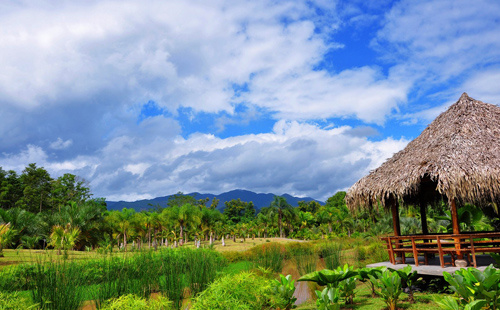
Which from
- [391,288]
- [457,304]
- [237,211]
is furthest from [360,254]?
[237,211]

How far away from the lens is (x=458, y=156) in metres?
7.25

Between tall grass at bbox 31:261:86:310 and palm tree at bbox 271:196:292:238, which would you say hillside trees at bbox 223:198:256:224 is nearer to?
palm tree at bbox 271:196:292:238

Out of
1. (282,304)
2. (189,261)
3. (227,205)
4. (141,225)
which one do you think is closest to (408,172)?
(282,304)

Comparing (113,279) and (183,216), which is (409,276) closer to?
(113,279)

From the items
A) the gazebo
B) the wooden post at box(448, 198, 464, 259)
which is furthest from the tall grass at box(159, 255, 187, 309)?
the wooden post at box(448, 198, 464, 259)

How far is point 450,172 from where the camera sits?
693 centimetres

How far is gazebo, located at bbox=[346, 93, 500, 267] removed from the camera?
682 cm

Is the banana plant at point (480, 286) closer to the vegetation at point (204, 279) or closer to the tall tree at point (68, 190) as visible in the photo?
the vegetation at point (204, 279)

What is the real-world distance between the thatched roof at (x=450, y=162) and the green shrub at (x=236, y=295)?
4.08 meters

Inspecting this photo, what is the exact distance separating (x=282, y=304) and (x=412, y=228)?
2017cm

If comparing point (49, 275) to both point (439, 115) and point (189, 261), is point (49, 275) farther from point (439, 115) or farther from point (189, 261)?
point (439, 115)

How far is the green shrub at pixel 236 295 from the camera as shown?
4.23 meters

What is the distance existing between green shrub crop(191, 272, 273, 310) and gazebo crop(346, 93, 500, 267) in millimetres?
3725

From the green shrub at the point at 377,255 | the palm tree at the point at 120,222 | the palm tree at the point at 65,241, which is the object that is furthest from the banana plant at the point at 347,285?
the palm tree at the point at 120,222
